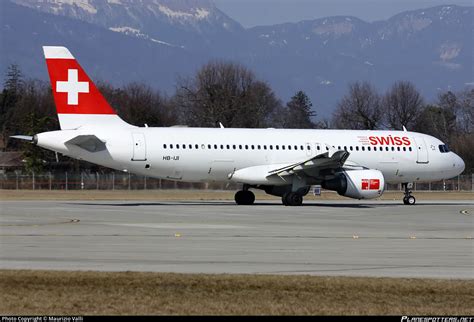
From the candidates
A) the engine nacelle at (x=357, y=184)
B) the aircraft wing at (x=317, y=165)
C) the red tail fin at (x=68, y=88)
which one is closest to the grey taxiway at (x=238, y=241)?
the aircraft wing at (x=317, y=165)

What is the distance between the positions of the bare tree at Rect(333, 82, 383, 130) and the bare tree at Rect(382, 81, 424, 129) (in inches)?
46.3

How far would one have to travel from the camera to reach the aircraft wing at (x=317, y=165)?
1614 inches

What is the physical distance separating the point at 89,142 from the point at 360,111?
7314 cm

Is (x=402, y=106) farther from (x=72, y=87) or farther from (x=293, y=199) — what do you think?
(x=72, y=87)

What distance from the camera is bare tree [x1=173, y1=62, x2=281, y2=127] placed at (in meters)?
98.1

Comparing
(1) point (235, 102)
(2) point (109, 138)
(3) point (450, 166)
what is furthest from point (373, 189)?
(1) point (235, 102)

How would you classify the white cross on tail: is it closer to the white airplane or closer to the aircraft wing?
the white airplane

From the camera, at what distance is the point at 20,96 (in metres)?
114

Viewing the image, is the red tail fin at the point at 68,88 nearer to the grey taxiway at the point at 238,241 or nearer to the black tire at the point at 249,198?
the grey taxiway at the point at 238,241

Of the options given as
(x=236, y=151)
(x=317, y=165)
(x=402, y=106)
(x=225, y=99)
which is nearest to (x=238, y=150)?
(x=236, y=151)

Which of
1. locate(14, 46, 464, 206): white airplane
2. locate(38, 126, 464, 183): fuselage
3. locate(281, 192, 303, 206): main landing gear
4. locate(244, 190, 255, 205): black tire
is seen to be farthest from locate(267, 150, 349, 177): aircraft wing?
locate(244, 190, 255, 205): black tire

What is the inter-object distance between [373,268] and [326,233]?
342 inches

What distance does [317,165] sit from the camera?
41.7 meters

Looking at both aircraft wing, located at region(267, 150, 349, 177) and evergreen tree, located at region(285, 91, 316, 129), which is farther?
evergreen tree, located at region(285, 91, 316, 129)
